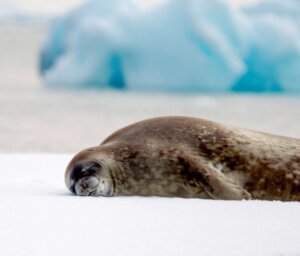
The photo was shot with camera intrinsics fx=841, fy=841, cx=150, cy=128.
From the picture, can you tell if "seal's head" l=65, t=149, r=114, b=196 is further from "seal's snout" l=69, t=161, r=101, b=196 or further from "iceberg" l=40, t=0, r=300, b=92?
"iceberg" l=40, t=0, r=300, b=92

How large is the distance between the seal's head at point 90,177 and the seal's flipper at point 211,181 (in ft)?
1.02

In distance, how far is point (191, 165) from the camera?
3.32 meters

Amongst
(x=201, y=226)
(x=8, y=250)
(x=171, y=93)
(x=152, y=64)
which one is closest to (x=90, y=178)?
(x=201, y=226)

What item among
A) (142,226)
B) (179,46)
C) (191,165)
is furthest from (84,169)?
(179,46)

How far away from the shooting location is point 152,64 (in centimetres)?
1655

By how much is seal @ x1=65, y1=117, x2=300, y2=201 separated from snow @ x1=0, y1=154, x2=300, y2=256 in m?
0.15

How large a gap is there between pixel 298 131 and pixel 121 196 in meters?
11.4

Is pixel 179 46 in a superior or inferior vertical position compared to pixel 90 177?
inferior

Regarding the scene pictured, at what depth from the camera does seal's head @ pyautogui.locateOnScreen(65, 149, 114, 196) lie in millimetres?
3326

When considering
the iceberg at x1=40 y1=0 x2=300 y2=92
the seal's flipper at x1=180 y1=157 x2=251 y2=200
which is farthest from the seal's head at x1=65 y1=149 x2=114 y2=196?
the iceberg at x1=40 y1=0 x2=300 y2=92

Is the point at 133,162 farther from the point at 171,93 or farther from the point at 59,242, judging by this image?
the point at 171,93

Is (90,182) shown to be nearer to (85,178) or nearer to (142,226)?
(85,178)

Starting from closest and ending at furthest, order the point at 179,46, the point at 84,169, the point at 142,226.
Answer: the point at 142,226 → the point at 84,169 → the point at 179,46

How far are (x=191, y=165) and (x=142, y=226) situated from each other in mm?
813
